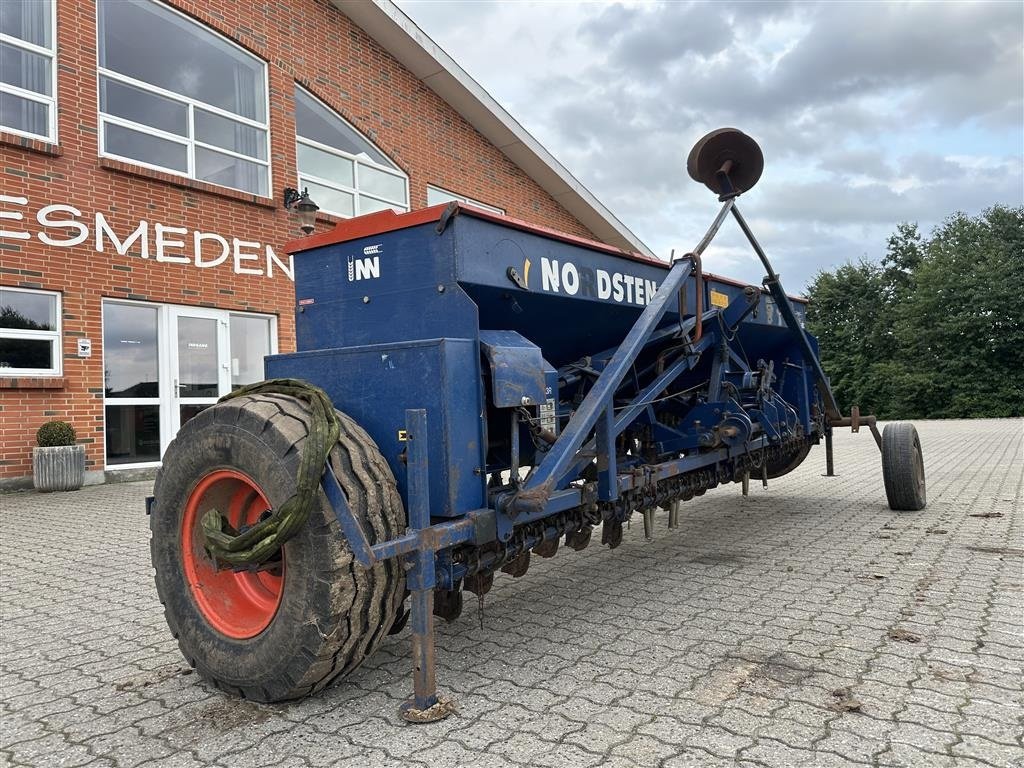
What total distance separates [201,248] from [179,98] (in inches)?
85.6

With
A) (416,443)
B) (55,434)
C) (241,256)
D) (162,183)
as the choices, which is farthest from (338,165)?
(416,443)

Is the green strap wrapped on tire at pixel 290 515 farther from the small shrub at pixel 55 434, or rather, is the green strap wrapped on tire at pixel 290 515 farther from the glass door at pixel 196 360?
the glass door at pixel 196 360

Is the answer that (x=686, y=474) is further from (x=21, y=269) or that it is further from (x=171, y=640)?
(x=21, y=269)

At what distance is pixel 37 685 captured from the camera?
10.1ft

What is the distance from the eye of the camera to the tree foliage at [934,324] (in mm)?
30797

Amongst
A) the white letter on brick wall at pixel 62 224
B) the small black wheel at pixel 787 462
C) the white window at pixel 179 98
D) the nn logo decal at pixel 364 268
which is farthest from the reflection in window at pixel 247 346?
the nn logo decal at pixel 364 268

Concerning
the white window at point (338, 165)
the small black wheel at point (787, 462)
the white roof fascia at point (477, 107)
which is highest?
the white roof fascia at point (477, 107)

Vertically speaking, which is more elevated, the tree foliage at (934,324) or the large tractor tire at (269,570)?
the tree foliage at (934,324)

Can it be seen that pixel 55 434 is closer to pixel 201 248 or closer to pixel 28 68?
pixel 201 248

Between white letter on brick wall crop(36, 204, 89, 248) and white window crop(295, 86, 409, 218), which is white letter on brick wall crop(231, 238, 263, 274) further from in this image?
white letter on brick wall crop(36, 204, 89, 248)

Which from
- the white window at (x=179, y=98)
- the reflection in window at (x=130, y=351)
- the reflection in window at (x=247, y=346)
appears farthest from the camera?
the reflection in window at (x=247, y=346)

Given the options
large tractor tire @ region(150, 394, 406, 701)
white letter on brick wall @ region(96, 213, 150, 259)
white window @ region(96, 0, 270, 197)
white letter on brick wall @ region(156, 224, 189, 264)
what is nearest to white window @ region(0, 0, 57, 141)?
white window @ region(96, 0, 270, 197)

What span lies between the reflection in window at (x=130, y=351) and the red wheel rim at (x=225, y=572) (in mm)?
7700

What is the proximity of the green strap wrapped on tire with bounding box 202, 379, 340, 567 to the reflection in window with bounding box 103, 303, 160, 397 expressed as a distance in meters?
8.01
